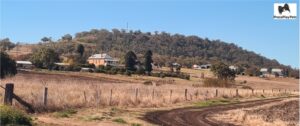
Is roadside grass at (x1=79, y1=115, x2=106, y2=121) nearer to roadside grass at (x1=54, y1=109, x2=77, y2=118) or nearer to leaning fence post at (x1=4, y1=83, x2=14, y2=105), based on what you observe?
roadside grass at (x1=54, y1=109, x2=77, y2=118)

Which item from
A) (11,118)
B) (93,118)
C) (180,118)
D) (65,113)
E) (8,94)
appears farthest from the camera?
(180,118)

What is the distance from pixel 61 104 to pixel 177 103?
626 inches

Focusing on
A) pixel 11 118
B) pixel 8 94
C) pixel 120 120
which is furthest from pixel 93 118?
pixel 11 118

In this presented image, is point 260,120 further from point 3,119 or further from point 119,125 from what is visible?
point 3,119

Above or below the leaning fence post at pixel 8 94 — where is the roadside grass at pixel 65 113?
below

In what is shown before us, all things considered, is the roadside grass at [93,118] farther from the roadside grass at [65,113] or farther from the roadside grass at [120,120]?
the roadside grass at [65,113]

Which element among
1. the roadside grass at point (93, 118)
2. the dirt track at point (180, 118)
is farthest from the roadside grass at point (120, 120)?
the dirt track at point (180, 118)

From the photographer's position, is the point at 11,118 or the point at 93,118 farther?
the point at 93,118

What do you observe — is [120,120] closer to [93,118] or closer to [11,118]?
[93,118]

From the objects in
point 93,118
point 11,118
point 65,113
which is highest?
point 11,118

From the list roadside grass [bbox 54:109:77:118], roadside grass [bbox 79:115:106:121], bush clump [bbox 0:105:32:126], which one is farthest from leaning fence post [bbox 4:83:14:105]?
bush clump [bbox 0:105:32:126]

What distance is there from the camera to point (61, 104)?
28.8 meters

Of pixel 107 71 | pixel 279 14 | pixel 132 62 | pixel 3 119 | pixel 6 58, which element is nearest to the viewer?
pixel 3 119

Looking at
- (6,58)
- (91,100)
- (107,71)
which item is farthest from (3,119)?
(107,71)
